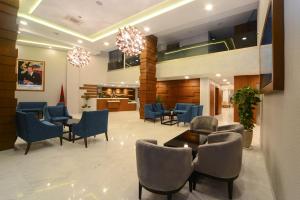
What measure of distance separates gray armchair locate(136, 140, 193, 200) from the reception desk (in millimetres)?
10957

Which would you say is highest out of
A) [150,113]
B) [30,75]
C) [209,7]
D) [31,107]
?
[209,7]

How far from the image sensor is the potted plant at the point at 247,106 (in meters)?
4.15

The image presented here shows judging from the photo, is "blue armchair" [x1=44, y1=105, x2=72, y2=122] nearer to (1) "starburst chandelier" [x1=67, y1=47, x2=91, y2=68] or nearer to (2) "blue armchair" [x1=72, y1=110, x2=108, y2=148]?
(1) "starburst chandelier" [x1=67, y1=47, x2=91, y2=68]

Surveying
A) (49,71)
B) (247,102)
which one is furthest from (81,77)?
(247,102)

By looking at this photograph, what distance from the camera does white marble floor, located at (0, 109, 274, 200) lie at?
2.24 metres

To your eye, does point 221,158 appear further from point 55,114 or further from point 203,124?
point 55,114

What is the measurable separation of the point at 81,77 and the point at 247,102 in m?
10.9

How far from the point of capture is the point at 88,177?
2715 mm

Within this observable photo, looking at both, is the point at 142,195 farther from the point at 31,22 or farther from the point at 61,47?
the point at 61,47

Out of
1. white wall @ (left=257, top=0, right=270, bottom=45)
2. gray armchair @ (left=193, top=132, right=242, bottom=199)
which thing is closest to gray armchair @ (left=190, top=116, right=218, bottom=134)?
gray armchair @ (left=193, top=132, right=242, bottom=199)

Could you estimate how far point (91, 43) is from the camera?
10.2 metres

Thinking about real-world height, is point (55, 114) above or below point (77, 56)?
below

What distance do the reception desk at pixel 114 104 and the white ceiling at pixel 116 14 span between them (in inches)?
185

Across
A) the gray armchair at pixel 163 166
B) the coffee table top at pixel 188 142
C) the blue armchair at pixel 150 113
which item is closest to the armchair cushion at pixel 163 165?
the gray armchair at pixel 163 166
